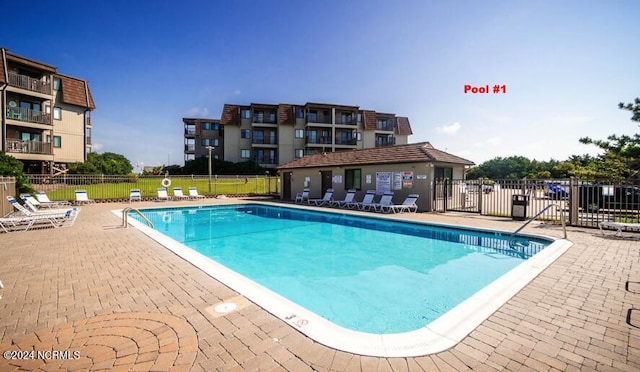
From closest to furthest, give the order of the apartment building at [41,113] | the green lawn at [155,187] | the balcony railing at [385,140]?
the green lawn at [155,187]
the apartment building at [41,113]
the balcony railing at [385,140]

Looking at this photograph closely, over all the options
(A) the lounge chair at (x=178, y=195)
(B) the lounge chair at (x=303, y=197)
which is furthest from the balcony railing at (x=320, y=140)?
(A) the lounge chair at (x=178, y=195)

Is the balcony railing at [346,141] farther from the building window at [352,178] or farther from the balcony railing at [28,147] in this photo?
the balcony railing at [28,147]

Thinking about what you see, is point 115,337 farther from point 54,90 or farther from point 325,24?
point 54,90

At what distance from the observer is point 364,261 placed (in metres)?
7.86

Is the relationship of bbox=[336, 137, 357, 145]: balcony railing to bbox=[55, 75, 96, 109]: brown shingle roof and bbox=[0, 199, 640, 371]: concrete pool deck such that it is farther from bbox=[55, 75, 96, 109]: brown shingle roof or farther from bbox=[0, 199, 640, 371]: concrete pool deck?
bbox=[0, 199, 640, 371]: concrete pool deck

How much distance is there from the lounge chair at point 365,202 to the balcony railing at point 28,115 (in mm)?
28992

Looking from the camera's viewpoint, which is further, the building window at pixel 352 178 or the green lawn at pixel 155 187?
the green lawn at pixel 155 187

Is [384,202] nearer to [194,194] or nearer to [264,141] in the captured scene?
[194,194]

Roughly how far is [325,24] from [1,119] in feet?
90.4

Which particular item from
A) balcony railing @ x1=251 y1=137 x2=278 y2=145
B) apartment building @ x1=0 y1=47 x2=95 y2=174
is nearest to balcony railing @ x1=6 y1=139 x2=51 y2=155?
apartment building @ x1=0 y1=47 x2=95 y2=174

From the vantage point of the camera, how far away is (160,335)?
Answer: 3.03 metres

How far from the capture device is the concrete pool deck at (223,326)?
256cm

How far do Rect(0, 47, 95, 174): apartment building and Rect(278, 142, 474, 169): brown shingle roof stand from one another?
23.9m

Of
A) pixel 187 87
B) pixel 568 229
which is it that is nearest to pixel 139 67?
pixel 187 87
